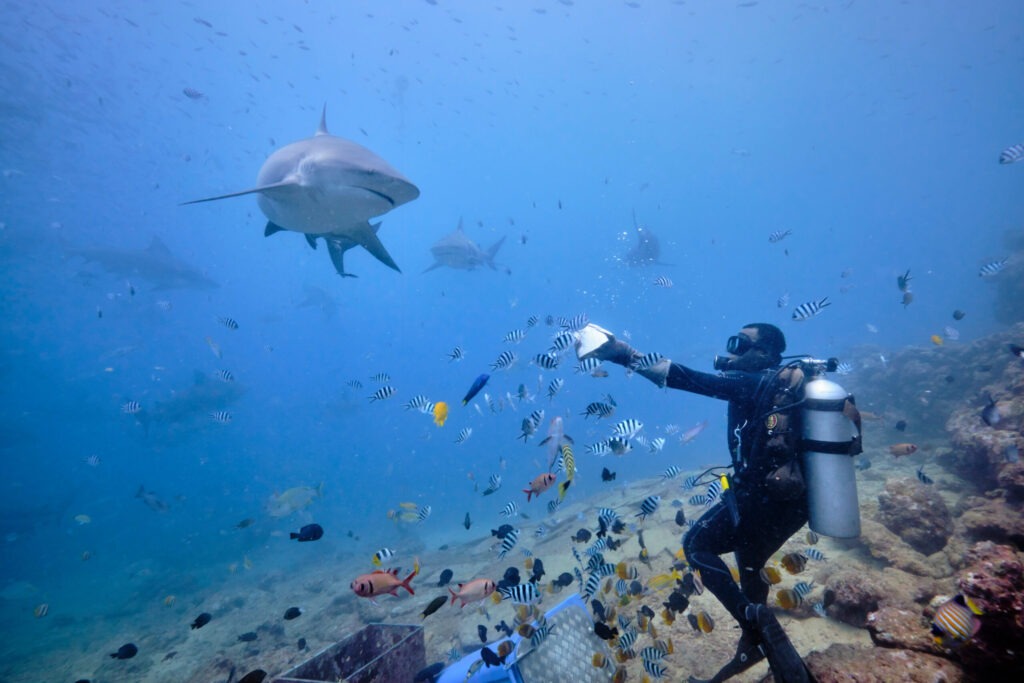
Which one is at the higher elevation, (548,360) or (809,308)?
(809,308)

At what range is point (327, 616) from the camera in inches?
464

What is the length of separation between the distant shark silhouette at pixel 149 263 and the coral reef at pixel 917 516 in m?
44.0

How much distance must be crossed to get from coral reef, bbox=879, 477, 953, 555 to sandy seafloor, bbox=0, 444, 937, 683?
88cm

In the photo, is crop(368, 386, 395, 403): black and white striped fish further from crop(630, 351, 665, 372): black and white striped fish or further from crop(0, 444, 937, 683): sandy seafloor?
crop(630, 351, 665, 372): black and white striped fish

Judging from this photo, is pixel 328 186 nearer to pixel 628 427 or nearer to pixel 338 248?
pixel 338 248

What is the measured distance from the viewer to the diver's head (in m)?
4.53

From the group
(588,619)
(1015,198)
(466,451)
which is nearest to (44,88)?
(588,619)

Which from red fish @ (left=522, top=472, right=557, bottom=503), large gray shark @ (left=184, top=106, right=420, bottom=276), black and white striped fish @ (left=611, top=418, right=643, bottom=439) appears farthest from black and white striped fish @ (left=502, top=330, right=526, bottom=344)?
red fish @ (left=522, top=472, right=557, bottom=503)

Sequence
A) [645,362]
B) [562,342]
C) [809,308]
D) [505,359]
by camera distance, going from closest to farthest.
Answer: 1. [645,362]
2. [562,342]
3. [505,359]
4. [809,308]

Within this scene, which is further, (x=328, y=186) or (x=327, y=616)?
(x=327, y=616)

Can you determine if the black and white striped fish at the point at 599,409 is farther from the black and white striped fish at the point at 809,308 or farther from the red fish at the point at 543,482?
the black and white striped fish at the point at 809,308

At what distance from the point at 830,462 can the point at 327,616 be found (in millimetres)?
13575

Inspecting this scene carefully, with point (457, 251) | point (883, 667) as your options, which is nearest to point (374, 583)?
point (883, 667)

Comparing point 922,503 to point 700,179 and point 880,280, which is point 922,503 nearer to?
point 700,179
